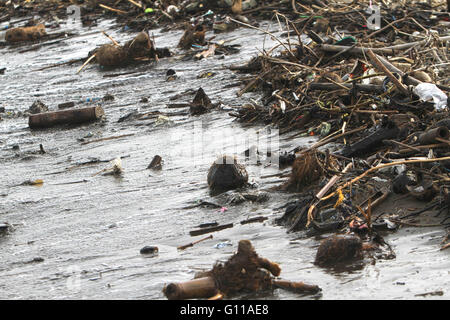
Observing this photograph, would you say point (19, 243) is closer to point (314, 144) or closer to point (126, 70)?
point (314, 144)

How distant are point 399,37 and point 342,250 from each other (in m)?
6.06

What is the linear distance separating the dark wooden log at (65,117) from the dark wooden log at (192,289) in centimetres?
502

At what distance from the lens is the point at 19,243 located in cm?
530

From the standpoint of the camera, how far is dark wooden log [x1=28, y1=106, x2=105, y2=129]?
8617 millimetres

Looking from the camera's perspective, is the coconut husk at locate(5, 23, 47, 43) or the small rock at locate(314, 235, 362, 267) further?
the coconut husk at locate(5, 23, 47, 43)

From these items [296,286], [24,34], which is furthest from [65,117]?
[24,34]

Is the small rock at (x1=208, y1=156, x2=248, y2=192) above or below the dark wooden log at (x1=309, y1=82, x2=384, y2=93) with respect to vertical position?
below

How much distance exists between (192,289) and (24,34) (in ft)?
41.4

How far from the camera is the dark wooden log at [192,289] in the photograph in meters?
3.78

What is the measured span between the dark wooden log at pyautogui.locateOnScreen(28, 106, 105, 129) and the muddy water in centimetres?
14

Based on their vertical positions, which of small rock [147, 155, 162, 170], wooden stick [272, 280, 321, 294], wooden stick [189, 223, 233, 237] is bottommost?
small rock [147, 155, 162, 170]

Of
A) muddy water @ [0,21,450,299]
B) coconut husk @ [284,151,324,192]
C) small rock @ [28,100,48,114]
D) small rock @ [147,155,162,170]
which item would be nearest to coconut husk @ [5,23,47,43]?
muddy water @ [0,21,450,299]

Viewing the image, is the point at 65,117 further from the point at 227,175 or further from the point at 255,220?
the point at 255,220

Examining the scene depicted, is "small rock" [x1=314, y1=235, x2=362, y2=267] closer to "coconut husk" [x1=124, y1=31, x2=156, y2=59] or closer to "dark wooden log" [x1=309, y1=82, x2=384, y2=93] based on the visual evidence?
"dark wooden log" [x1=309, y1=82, x2=384, y2=93]
